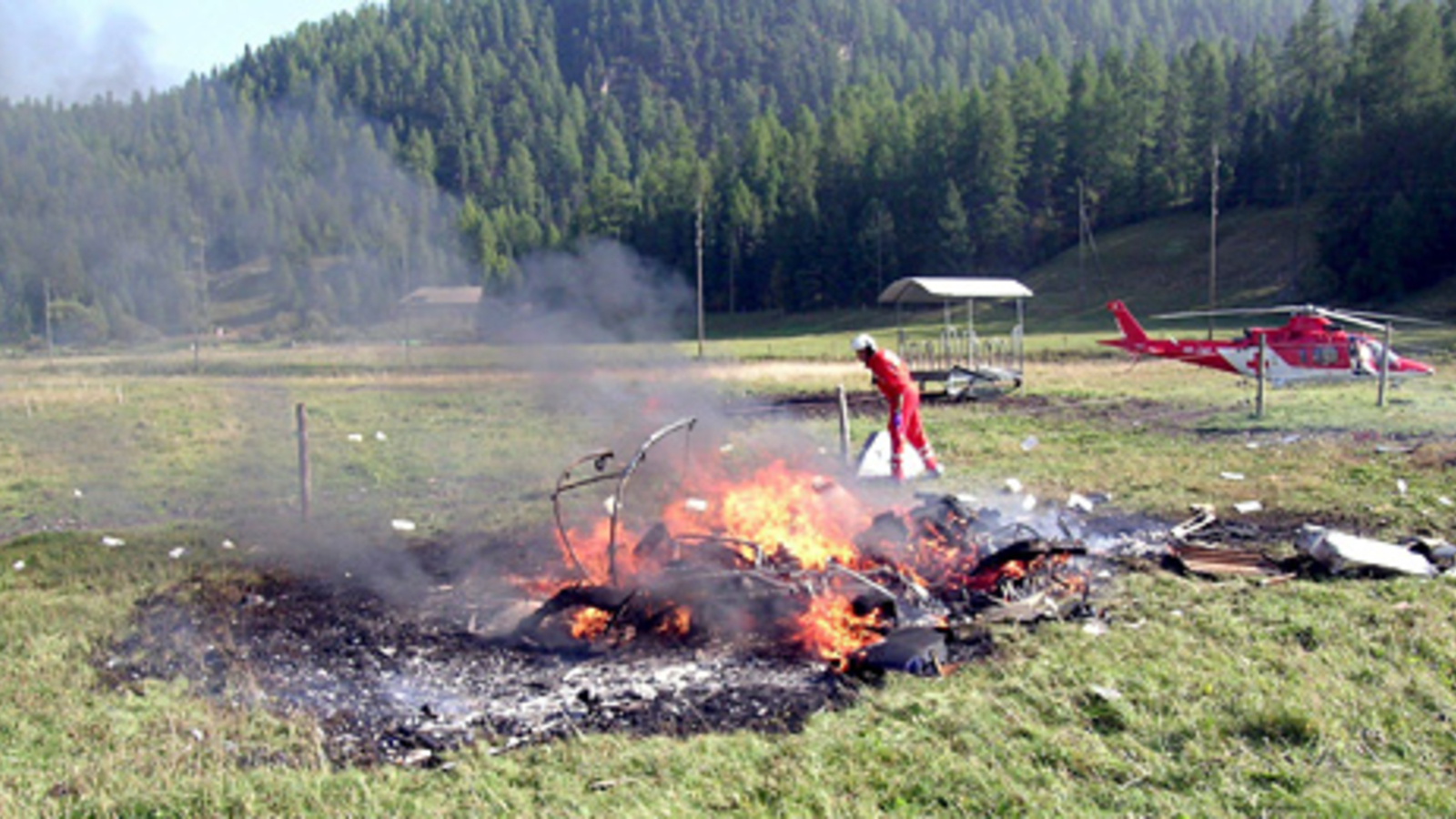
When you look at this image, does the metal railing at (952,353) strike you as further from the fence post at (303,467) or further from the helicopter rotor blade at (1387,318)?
the fence post at (303,467)

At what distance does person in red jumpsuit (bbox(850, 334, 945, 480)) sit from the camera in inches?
444

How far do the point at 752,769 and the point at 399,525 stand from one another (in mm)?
7789

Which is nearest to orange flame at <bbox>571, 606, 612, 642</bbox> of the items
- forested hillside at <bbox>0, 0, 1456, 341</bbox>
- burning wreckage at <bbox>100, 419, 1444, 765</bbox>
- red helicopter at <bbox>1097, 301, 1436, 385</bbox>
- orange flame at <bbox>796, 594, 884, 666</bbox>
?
burning wreckage at <bbox>100, 419, 1444, 765</bbox>

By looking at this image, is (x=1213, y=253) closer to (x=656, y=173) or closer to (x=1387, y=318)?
(x=1387, y=318)

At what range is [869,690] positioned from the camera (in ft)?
20.4

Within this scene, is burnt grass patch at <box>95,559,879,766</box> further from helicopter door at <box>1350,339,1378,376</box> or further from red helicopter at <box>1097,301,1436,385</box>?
helicopter door at <box>1350,339,1378,376</box>

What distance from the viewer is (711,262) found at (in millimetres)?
80625

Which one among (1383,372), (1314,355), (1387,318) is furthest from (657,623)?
(1314,355)

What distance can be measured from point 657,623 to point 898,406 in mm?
4946

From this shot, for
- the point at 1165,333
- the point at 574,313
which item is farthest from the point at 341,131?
the point at 1165,333

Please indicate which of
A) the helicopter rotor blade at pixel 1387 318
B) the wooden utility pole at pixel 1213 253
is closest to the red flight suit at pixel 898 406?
the helicopter rotor blade at pixel 1387 318

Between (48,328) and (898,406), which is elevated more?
(48,328)

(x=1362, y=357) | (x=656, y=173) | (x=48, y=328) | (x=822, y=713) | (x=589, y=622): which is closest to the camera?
(x=822, y=713)

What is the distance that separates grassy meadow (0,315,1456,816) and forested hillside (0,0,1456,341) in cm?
560
